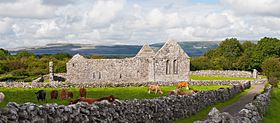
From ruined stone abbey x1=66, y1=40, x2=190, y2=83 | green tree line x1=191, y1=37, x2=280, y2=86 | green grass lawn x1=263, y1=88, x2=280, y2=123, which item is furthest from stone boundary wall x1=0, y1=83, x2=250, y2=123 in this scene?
green tree line x1=191, y1=37, x2=280, y2=86

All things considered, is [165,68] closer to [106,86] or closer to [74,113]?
[106,86]

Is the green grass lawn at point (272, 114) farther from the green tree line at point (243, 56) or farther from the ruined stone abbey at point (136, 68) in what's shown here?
the green tree line at point (243, 56)

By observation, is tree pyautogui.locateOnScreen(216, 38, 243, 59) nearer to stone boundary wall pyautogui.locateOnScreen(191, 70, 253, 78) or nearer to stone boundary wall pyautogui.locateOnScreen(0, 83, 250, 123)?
stone boundary wall pyautogui.locateOnScreen(191, 70, 253, 78)

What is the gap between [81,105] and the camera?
11.9 meters

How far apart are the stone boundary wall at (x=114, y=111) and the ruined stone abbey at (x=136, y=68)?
31.3m

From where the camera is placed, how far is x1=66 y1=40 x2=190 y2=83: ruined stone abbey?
57638mm

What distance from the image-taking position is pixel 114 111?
13875 millimetres

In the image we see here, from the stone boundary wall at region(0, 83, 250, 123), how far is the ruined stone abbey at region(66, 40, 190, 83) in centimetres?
3126

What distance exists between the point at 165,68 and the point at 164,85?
10.4 m

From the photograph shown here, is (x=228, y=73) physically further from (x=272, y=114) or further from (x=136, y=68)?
(x=272, y=114)

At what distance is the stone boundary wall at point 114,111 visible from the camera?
9.20 meters

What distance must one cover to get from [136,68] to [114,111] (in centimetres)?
4482

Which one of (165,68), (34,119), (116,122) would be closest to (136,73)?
(165,68)

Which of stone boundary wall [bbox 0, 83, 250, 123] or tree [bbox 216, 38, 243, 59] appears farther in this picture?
tree [bbox 216, 38, 243, 59]
